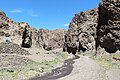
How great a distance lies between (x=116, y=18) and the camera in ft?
263

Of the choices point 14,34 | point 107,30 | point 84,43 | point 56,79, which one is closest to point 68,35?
point 84,43

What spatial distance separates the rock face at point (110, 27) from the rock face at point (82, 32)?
2368cm

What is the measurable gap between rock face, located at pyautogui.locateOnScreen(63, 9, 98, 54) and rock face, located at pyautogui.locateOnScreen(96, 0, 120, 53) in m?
23.7

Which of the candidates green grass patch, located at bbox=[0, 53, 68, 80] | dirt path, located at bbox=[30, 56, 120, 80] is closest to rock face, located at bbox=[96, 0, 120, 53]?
dirt path, located at bbox=[30, 56, 120, 80]

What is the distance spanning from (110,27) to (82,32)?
41791mm

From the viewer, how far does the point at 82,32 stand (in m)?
123

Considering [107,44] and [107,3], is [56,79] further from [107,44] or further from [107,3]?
[107,3]

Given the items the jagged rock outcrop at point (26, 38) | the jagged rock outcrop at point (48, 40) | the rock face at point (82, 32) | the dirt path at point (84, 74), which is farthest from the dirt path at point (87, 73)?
the jagged rock outcrop at point (48, 40)

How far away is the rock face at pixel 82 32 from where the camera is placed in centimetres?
11344

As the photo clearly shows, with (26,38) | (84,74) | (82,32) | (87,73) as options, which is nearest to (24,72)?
(84,74)

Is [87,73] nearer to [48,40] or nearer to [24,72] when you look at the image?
[24,72]

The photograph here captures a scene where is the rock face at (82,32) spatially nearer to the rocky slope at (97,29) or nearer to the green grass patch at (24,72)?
the rocky slope at (97,29)

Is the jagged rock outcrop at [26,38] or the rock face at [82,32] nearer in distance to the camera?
the rock face at [82,32]

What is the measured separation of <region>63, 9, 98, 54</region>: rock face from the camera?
4466 inches
